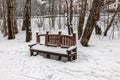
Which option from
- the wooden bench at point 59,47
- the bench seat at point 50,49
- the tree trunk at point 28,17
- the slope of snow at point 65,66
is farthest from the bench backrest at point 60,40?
the tree trunk at point 28,17

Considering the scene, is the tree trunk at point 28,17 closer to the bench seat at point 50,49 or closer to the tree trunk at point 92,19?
the bench seat at point 50,49

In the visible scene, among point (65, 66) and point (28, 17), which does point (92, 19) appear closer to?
point (65, 66)

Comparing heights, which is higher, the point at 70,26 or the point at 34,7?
the point at 34,7

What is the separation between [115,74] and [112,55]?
6.42 ft

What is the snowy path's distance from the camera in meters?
5.80

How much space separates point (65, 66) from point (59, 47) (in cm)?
122

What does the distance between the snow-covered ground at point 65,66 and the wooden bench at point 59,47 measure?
28 centimetres

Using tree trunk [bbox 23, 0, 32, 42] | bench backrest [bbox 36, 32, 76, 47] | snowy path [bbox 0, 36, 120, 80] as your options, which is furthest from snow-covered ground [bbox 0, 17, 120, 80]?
tree trunk [bbox 23, 0, 32, 42]

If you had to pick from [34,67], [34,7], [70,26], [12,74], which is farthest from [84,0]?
[34,7]

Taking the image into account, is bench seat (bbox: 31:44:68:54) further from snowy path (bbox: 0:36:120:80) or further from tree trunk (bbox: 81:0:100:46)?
tree trunk (bbox: 81:0:100:46)

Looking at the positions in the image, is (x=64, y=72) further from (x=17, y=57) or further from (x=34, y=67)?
(x=17, y=57)

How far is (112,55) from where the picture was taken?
7.64m

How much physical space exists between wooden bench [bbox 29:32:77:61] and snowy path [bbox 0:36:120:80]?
0.29m

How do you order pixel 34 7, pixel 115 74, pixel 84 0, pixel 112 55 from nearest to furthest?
1. pixel 115 74
2. pixel 112 55
3. pixel 84 0
4. pixel 34 7
